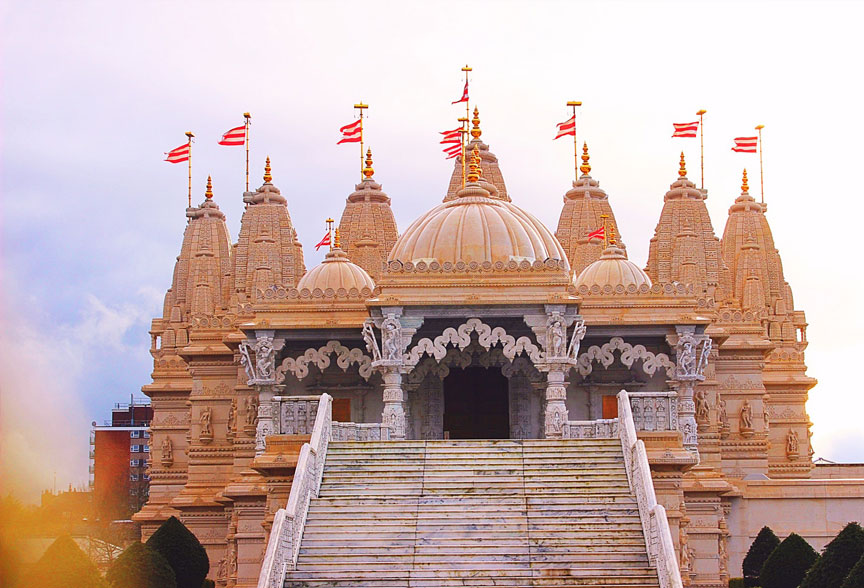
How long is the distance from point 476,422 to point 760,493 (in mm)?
6738

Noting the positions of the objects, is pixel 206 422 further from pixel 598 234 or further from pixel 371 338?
pixel 598 234

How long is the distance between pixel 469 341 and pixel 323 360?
4.06m

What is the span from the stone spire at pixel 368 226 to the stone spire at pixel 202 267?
4560mm

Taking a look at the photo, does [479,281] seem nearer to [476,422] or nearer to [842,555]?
[476,422]

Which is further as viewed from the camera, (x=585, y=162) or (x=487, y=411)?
(x=585, y=162)

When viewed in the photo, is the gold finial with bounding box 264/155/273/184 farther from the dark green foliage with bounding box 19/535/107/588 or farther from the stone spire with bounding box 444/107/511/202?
the dark green foliage with bounding box 19/535/107/588

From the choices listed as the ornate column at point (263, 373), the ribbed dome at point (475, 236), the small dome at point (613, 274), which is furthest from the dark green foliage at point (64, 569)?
the small dome at point (613, 274)

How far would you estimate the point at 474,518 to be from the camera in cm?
2811

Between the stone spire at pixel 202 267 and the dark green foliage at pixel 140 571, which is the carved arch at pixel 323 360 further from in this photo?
the stone spire at pixel 202 267

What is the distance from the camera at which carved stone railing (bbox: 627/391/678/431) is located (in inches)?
1258

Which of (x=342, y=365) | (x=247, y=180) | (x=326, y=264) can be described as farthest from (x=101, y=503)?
(x=342, y=365)

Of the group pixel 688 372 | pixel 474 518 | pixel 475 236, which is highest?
pixel 475 236

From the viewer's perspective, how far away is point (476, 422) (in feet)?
127

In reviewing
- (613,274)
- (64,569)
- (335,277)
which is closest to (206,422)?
(335,277)
